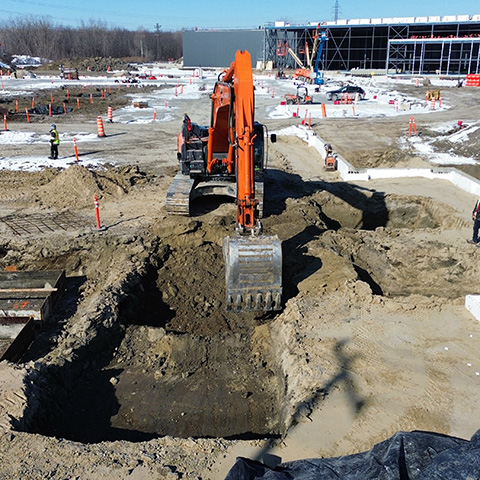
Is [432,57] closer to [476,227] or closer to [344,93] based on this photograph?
[344,93]

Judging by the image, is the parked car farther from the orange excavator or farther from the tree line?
the tree line

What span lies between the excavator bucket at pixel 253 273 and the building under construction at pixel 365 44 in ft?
161

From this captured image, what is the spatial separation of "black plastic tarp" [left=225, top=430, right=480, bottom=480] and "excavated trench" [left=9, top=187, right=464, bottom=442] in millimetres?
1832

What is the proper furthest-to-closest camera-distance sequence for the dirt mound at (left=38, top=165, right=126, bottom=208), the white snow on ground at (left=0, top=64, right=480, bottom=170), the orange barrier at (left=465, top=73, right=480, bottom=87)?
the orange barrier at (left=465, top=73, right=480, bottom=87), the white snow on ground at (left=0, top=64, right=480, bottom=170), the dirt mound at (left=38, top=165, right=126, bottom=208)

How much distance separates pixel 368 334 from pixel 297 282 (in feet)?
7.97

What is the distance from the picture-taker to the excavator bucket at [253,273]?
28.4 feet

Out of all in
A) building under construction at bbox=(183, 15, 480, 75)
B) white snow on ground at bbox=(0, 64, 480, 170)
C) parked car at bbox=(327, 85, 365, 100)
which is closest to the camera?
white snow on ground at bbox=(0, 64, 480, 170)

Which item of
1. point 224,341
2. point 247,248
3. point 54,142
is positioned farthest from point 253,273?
point 54,142

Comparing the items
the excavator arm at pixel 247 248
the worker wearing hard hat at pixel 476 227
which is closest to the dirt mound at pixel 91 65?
the worker wearing hard hat at pixel 476 227

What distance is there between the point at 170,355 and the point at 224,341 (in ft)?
3.50

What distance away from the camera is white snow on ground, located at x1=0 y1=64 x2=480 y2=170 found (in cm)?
2424

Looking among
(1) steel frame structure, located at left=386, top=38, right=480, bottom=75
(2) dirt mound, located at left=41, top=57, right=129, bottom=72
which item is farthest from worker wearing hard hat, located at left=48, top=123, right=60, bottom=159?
(2) dirt mound, located at left=41, top=57, right=129, bottom=72

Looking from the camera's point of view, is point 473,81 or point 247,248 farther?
point 473,81

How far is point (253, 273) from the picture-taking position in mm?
8703
